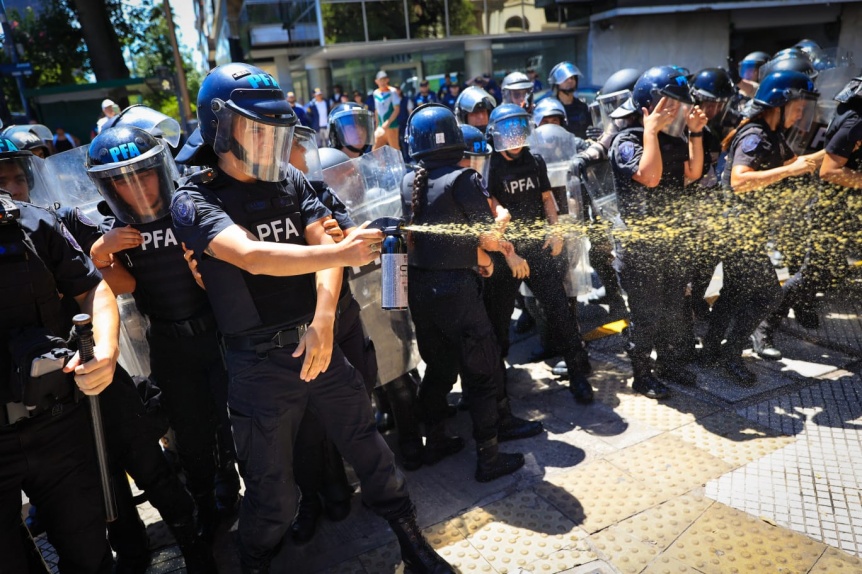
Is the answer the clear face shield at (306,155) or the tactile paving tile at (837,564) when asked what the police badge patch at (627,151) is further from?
the tactile paving tile at (837,564)

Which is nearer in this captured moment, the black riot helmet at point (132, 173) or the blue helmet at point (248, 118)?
the blue helmet at point (248, 118)

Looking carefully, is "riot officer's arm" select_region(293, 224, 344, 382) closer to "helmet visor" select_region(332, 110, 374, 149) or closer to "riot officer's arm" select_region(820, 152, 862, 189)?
"helmet visor" select_region(332, 110, 374, 149)

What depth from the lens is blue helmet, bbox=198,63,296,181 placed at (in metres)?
2.34

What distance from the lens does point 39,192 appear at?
3.66 metres

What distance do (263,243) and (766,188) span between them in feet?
12.9

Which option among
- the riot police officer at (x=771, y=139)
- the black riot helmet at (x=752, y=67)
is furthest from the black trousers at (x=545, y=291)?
the black riot helmet at (x=752, y=67)

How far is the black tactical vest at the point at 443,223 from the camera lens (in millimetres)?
3453

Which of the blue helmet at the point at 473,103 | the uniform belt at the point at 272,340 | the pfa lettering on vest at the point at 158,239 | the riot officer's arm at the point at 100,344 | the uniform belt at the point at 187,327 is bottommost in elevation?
the uniform belt at the point at 187,327

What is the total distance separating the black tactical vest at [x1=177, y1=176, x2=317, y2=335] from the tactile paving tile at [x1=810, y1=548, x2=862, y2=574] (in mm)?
2414

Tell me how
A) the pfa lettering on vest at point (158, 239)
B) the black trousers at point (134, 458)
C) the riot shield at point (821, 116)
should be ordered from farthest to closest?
the riot shield at point (821, 116)
the pfa lettering on vest at point (158, 239)
the black trousers at point (134, 458)

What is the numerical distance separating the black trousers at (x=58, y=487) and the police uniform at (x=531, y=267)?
2.78 meters

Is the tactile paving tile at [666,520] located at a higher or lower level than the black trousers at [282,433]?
lower

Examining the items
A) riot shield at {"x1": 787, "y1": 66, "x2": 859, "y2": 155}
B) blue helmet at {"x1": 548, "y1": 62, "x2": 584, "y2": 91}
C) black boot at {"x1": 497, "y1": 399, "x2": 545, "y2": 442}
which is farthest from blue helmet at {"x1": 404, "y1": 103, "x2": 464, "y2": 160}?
blue helmet at {"x1": 548, "y1": 62, "x2": 584, "y2": 91}

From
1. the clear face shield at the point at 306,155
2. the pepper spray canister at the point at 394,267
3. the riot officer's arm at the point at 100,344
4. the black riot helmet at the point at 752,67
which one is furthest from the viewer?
the black riot helmet at the point at 752,67
